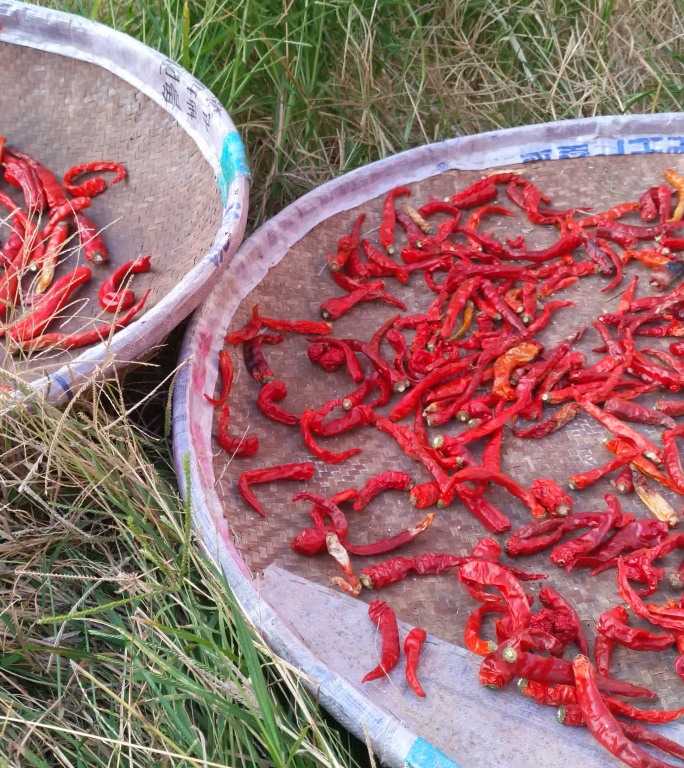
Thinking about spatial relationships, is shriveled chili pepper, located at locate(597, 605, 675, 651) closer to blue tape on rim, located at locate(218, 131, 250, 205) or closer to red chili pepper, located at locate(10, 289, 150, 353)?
red chili pepper, located at locate(10, 289, 150, 353)

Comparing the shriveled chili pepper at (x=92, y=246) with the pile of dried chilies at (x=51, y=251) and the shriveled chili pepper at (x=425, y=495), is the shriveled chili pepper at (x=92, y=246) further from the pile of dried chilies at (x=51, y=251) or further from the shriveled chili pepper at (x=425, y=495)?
the shriveled chili pepper at (x=425, y=495)

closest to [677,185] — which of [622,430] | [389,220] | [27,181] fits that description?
[389,220]

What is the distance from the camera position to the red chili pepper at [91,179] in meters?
3.97

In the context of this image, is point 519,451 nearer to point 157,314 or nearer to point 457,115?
point 157,314

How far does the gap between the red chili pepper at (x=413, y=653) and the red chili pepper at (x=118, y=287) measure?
1.78 m

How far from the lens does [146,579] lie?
255 centimetres

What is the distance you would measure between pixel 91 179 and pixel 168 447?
1.68 meters

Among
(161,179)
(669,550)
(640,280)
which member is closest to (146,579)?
(669,550)

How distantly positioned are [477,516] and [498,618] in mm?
Result: 471

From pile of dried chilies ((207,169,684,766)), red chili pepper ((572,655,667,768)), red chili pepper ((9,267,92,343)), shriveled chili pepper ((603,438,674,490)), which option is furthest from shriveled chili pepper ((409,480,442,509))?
red chili pepper ((9,267,92,343))

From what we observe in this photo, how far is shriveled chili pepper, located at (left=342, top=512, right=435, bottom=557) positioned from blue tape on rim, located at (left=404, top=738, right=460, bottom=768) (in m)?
0.85

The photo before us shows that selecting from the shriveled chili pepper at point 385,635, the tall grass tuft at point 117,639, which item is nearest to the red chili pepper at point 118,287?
the tall grass tuft at point 117,639

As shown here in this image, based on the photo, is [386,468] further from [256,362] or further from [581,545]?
[581,545]

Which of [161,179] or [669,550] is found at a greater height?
[161,179]
